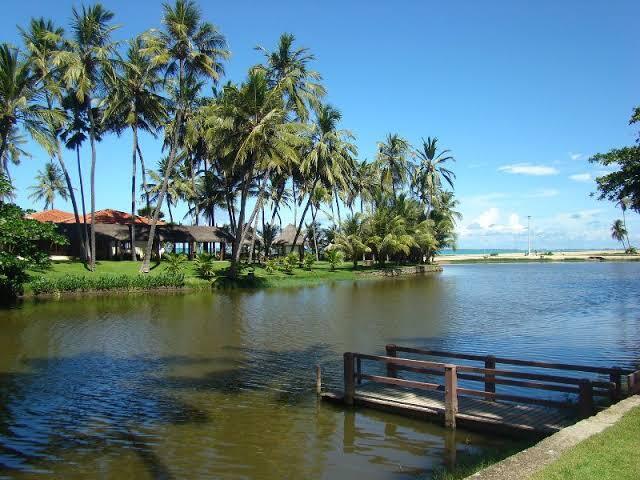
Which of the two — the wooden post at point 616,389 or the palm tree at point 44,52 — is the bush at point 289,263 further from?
the wooden post at point 616,389

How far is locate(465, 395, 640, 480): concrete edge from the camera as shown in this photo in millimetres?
5672

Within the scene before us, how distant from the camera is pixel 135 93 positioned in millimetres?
37688

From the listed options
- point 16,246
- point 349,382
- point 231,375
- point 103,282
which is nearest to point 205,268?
point 103,282

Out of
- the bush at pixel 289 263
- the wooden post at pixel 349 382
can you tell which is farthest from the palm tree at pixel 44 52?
the wooden post at pixel 349 382

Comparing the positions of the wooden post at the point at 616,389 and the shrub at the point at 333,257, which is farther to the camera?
the shrub at the point at 333,257

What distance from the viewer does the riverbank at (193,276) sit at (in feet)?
102

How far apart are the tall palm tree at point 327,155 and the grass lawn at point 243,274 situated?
5.40 meters

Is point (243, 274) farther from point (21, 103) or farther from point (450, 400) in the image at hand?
point (450, 400)

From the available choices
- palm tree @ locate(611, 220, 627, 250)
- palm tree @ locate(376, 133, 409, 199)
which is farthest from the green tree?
palm tree @ locate(376, 133, 409, 199)

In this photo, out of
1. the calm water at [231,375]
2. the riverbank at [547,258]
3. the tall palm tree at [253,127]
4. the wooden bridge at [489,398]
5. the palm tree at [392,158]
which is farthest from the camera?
the riverbank at [547,258]

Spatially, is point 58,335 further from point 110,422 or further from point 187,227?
point 187,227

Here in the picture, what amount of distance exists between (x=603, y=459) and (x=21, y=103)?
31.8 metres

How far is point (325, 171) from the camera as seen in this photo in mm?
48812

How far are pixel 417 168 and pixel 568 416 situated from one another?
61412 millimetres
